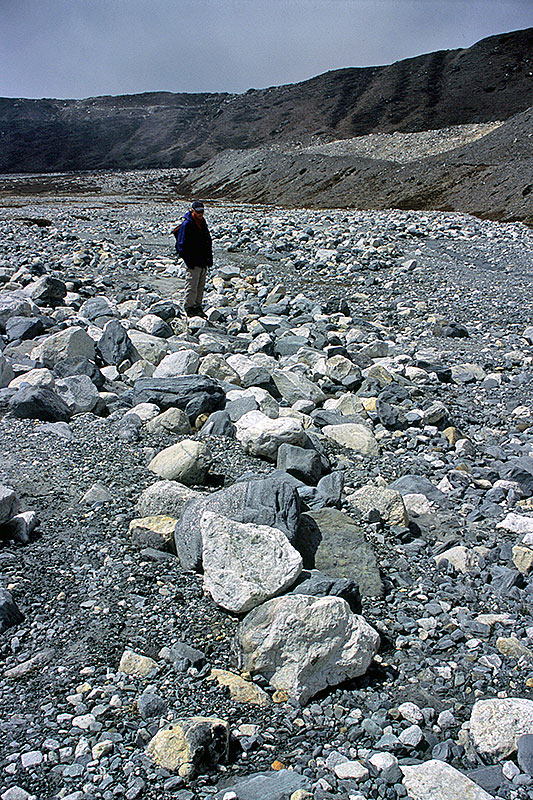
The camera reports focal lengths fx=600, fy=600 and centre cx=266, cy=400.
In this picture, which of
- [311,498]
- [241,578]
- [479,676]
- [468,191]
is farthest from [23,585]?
[468,191]

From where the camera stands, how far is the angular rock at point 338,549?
2.90 metres

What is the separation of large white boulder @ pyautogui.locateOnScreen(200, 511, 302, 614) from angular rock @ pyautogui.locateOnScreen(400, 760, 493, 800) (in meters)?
0.85

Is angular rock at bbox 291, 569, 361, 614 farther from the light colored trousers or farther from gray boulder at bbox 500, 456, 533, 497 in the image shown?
the light colored trousers

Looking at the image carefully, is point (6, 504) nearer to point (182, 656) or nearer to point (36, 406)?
point (182, 656)

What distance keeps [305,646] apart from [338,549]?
0.86 metres

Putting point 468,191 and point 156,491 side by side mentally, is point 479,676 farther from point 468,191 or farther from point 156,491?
point 468,191

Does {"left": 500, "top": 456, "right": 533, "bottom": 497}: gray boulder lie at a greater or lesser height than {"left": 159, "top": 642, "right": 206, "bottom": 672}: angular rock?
lesser

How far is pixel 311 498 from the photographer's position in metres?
3.54

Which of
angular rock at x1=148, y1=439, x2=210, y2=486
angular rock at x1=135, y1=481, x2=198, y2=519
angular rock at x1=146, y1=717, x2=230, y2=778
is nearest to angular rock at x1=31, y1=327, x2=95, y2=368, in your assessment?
angular rock at x1=148, y1=439, x2=210, y2=486

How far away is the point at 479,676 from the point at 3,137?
117m

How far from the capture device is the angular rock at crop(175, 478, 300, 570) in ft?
9.30

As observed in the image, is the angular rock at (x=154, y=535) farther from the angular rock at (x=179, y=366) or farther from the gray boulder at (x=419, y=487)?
the angular rock at (x=179, y=366)

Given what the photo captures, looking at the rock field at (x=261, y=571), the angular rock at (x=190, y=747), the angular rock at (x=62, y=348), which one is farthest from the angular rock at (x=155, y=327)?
the angular rock at (x=190, y=747)

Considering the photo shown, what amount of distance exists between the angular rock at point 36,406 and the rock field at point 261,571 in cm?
A: 2
